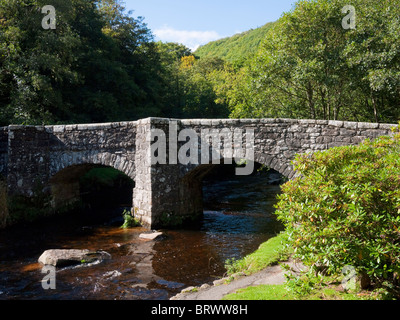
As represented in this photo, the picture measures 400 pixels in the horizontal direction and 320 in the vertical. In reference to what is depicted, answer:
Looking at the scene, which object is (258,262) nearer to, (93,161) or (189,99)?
(93,161)

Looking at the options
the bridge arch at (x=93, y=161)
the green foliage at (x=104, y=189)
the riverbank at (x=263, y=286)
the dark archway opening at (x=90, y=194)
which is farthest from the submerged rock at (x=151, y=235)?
the green foliage at (x=104, y=189)

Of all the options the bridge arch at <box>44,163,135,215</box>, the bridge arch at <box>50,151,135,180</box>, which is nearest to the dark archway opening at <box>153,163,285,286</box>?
the bridge arch at <box>50,151,135,180</box>

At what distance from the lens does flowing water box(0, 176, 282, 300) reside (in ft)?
22.7

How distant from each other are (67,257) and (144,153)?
165 inches

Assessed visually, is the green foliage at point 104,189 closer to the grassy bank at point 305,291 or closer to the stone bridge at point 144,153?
the stone bridge at point 144,153

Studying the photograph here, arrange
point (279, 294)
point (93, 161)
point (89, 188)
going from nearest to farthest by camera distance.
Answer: point (279, 294)
point (93, 161)
point (89, 188)

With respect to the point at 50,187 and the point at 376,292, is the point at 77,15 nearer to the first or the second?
the point at 50,187

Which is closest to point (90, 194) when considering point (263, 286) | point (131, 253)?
point (131, 253)

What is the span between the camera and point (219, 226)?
38.7ft

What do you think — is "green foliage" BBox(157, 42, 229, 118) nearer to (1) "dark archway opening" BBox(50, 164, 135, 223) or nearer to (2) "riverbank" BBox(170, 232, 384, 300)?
(1) "dark archway opening" BBox(50, 164, 135, 223)

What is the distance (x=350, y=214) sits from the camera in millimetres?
4461

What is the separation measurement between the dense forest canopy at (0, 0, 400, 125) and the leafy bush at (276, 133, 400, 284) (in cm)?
871

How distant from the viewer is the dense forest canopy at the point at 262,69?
1335 cm
